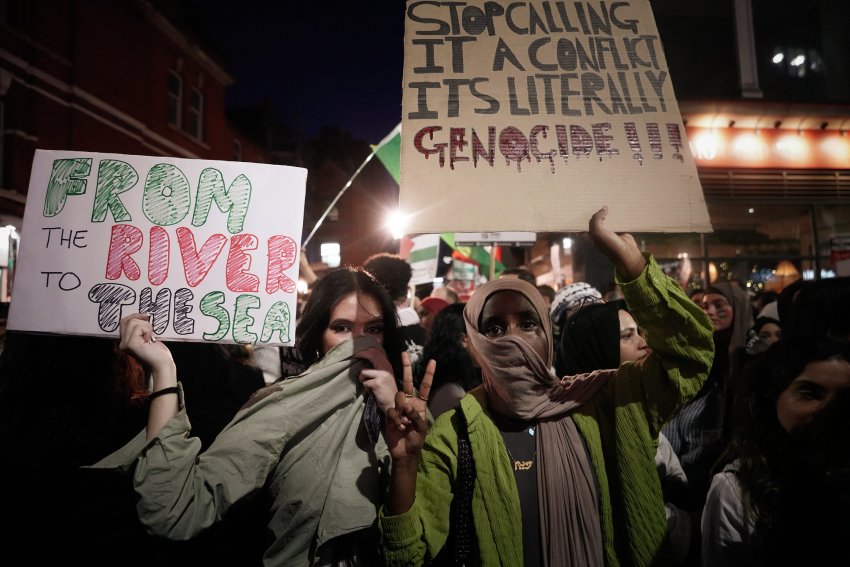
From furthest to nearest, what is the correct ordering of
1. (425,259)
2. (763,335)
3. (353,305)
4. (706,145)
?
1. (706,145)
2. (425,259)
3. (763,335)
4. (353,305)

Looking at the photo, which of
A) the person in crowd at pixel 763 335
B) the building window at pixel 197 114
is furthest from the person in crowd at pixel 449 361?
the building window at pixel 197 114

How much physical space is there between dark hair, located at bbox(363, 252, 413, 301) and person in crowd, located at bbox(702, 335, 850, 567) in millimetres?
2560

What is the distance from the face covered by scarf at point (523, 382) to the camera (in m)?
1.81

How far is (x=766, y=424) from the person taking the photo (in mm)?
2049

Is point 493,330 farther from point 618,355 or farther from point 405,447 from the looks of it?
point 618,355

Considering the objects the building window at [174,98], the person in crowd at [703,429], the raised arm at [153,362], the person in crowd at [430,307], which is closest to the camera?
the raised arm at [153,362]

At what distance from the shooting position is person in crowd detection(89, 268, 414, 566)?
1.57 meters

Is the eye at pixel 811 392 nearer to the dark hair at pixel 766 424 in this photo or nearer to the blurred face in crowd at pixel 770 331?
the dark hair at pixel 766 424

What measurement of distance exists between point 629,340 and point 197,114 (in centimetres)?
2280

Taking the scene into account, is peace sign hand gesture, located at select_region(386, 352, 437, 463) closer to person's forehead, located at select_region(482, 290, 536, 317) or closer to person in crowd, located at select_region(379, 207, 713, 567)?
person in crowd, located at select_region(379, 207, 713, 567)

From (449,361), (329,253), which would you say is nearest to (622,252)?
(449,361)

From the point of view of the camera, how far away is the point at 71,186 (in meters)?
2.03

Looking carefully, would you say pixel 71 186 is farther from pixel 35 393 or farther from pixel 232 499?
pixel 232 499

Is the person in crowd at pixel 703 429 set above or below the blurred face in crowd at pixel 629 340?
below
